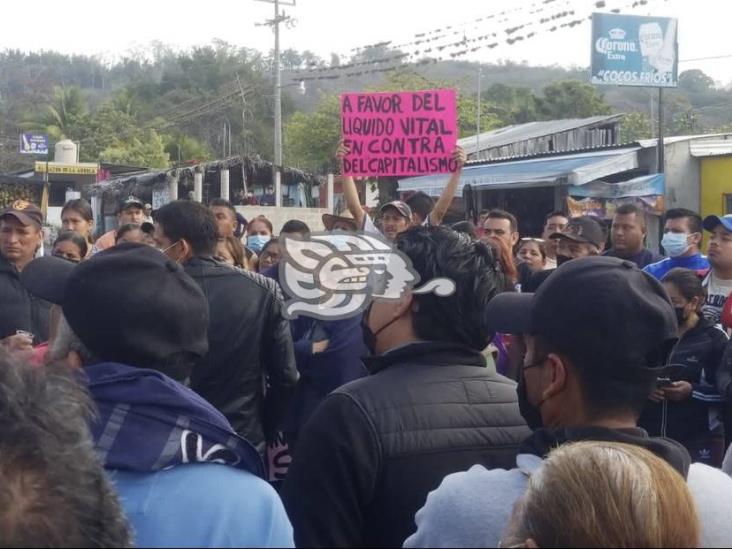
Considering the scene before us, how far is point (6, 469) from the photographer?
4.10ft

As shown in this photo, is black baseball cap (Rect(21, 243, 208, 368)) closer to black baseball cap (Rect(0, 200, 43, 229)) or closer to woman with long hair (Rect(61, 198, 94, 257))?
black baseball cap (Rect(0, 200, 43, 229))

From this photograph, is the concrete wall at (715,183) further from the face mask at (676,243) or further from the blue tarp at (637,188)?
the face mask at (676,243)

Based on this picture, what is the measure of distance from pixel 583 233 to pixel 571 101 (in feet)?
143

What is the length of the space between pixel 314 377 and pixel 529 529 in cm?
282

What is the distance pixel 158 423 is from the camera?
174 centimetres

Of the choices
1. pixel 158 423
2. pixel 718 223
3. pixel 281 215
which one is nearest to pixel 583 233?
pixel 718 223

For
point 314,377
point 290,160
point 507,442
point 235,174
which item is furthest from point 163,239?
point 290,160

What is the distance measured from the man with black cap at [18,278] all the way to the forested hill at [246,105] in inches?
970

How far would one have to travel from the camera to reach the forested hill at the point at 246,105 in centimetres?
4381

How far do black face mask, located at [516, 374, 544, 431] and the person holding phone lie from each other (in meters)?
2.44

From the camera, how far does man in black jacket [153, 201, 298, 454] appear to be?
359 centimetres

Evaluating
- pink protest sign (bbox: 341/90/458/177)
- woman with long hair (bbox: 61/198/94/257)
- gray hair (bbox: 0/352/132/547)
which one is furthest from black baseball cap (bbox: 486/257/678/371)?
pink protest sign (bbox: 341/90/458/177)

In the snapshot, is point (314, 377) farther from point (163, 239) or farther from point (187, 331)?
point (187, 331)

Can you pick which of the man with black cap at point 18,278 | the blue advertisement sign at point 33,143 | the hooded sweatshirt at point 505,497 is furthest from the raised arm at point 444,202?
the blue advertisement sign at point 33,143
